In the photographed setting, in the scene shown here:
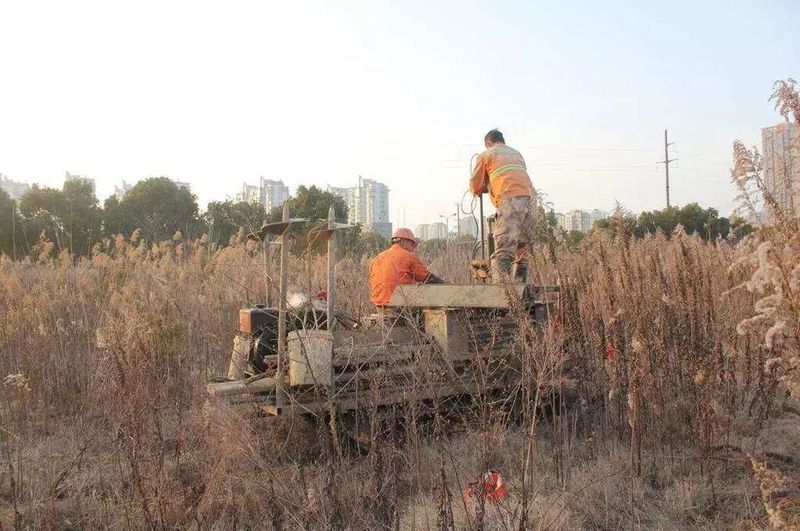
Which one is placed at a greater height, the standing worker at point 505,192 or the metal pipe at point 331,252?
the standing worker at point 505,192

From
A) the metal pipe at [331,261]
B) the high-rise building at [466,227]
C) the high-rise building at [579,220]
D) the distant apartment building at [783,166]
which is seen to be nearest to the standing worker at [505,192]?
the metal pipe at [331,261]

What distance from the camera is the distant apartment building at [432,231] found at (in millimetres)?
12070

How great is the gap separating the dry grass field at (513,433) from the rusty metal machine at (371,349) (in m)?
0.23

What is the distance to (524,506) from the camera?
2.62m

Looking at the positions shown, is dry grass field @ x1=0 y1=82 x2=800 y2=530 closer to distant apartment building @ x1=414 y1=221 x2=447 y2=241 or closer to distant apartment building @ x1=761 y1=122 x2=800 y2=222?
distant apartment building @ x1=761 y1=122 x2=800 y2=222

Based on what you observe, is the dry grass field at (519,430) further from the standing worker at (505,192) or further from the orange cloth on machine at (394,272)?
the orange cloth on machine at (394,272)

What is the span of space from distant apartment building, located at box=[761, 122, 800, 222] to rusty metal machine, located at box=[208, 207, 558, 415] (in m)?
1.50

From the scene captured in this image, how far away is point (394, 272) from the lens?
236 inches

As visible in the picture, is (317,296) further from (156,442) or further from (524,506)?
(524,506)

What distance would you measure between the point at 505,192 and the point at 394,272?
1347 millimetres

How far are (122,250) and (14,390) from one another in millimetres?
3296

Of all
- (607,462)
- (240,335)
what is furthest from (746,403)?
(240,335)

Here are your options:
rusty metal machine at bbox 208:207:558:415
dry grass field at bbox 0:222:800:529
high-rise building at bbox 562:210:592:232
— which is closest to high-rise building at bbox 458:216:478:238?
high-rise building at bbox 562:210:592:232

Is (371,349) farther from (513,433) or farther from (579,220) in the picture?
(579,220)
